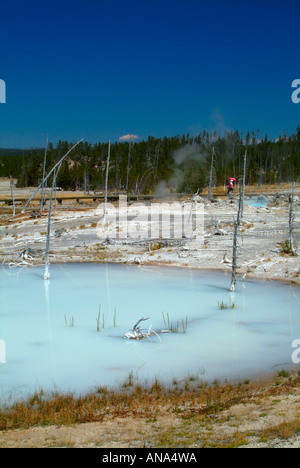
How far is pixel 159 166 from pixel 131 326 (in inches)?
2435

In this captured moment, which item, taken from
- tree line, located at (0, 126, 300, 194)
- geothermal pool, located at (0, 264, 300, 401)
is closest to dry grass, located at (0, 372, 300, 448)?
geothermal pool, located at (0, 264, 300, 401)

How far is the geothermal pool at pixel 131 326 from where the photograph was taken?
350 inches

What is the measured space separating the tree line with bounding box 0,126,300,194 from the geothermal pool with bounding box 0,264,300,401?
3098 centimetres

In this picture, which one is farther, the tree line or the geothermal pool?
the tree line

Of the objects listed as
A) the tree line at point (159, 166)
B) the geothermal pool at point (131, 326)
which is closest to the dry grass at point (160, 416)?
the geothermal pool at point (131, 326)

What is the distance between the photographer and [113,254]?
22.5m

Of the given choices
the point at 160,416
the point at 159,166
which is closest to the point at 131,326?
the point at 160,416

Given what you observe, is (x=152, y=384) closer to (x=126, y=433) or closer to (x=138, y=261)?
(x=126, y=433)

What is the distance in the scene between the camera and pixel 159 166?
72.2m

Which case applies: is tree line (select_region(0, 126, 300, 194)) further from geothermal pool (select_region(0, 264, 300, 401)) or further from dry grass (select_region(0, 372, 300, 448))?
dry grass (select_region(0, 372, 300, 448))

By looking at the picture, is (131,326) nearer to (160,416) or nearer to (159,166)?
(160,416)

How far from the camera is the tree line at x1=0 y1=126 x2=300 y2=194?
5759 cm

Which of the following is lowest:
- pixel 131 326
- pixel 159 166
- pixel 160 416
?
pixel 131 326
